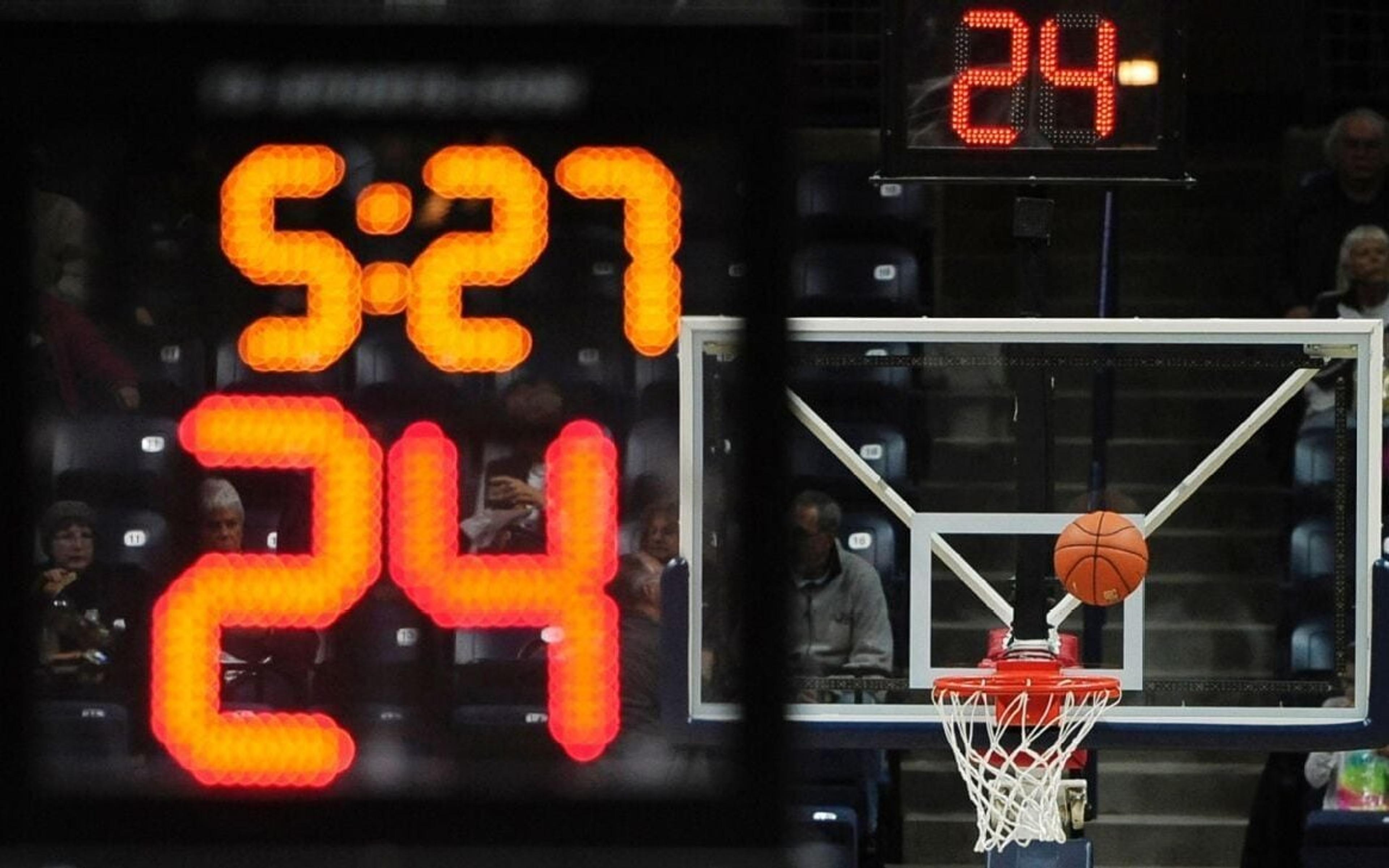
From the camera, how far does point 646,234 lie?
10.6 ft

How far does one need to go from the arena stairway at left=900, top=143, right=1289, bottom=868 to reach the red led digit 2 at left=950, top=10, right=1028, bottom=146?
0.34m

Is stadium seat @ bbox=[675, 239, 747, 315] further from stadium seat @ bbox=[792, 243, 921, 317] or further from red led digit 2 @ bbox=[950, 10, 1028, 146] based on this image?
stadium seat @ bbox=[792, 243, 921, 317]

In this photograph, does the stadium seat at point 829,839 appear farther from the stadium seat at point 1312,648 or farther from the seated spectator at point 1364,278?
the seated spectator at point 1364,278

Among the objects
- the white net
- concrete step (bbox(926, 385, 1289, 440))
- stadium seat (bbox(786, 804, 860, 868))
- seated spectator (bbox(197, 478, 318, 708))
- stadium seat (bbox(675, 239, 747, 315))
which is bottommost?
stadium seat (bbox(786, 804, 860, 868))

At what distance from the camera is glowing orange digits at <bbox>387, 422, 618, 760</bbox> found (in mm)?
3242

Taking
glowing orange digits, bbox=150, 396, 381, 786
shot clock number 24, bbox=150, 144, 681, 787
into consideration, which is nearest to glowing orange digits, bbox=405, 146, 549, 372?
shot clock number 24, bbox=150, 144, 681, 787

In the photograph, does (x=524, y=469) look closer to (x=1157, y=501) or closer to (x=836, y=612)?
(x=836, y=612)

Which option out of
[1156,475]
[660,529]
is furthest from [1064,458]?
[660,529]

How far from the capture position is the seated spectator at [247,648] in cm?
328

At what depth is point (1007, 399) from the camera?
9852 millimetres

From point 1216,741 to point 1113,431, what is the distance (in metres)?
3.28

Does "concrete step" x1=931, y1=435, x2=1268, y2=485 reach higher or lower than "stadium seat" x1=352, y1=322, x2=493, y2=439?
lower

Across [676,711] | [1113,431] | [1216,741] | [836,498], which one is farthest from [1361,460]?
[676,711]

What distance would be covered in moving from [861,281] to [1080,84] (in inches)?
121
